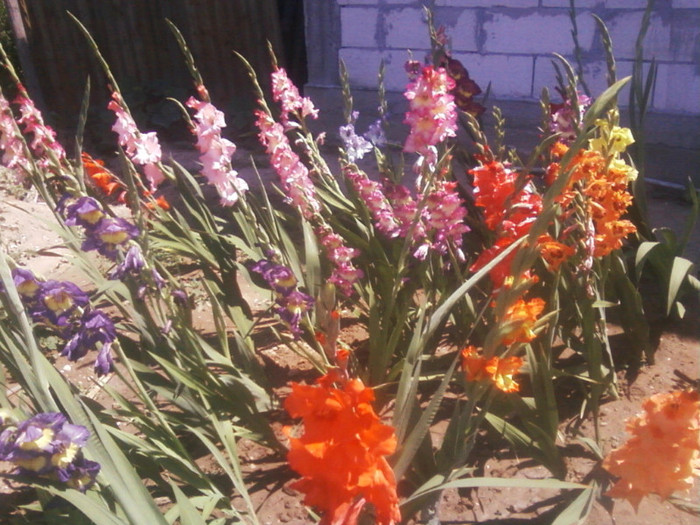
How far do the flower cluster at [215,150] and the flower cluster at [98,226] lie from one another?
1.35ft

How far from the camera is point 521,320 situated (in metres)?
1.11

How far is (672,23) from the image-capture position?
3365 mm

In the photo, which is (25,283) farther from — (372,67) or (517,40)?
(372,67)

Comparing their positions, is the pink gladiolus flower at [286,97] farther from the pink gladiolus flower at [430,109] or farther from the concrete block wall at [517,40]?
the concrete block wall at [517,40]

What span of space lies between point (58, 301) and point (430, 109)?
35.5 inches

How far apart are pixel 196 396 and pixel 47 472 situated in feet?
1.84

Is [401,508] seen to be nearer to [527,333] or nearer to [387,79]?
[527,333]

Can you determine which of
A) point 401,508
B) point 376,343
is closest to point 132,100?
point 376,343

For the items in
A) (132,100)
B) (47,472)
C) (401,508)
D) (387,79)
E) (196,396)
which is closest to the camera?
(47,472)

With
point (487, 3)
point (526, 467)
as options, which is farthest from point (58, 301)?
point (487, 3)

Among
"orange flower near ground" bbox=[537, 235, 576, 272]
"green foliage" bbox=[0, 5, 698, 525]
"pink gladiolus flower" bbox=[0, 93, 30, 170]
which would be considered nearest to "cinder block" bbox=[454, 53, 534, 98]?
"green foliage" bbox=[0, 5, 698, 525]

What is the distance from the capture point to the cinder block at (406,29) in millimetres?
4164

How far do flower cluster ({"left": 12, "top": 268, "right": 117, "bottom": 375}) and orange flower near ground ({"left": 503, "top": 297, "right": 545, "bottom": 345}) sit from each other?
0.68 meters

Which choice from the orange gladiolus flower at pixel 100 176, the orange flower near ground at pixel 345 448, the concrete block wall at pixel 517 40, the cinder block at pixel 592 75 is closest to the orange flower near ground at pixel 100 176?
the orange gladiolus flower at pixel 100 176
